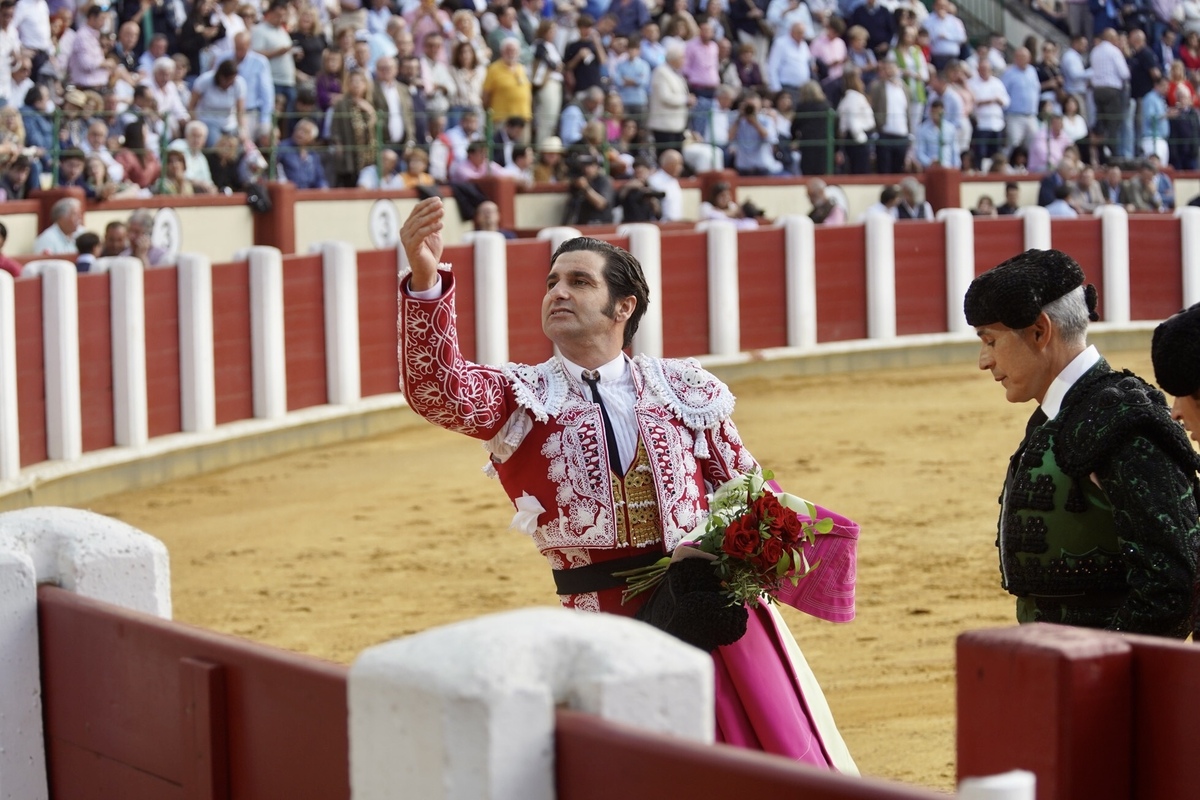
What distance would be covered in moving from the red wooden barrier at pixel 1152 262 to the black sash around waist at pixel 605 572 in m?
13.3

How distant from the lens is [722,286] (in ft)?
46.4

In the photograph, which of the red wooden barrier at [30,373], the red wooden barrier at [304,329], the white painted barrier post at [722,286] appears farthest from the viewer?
the white painted barrier post at [722,286]

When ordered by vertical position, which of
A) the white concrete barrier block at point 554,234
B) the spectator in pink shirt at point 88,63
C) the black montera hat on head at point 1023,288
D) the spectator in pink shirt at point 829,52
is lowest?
the black montera hat on head at point 1023,288

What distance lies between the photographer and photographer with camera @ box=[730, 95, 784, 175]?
16.4m

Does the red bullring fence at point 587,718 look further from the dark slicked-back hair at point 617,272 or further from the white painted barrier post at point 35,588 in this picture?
the dark slicked-back hair at point 617,272

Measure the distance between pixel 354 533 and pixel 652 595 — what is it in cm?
551

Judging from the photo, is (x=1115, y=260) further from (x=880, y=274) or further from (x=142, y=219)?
(x=142, y=219)

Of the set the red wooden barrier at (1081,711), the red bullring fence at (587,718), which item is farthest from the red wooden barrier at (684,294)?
the red wooden barrier at (1081,711)

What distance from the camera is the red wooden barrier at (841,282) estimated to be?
48.6ft

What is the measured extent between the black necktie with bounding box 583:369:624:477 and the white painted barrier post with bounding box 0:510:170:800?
32.0 inches

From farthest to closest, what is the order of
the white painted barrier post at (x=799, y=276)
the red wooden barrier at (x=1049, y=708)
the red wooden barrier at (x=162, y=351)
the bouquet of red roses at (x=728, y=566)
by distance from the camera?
the white painted barrier post at (x=799, y=276) < the red wooden barrier at (x=162, y=351) < the bouquet of red roses at (x=728, y=566) < the red wooden barrier at (x=1049, y=708)

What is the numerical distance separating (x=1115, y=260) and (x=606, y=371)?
13116 millimetres

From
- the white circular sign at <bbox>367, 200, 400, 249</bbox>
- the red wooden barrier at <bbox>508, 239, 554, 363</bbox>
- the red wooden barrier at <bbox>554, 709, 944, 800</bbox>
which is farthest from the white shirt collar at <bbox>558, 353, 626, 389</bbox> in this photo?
the white circular sign at <bbox>367, 200, 400, 249</bbox>

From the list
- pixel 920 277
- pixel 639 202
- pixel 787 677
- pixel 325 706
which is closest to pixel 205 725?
pixel 325 706
